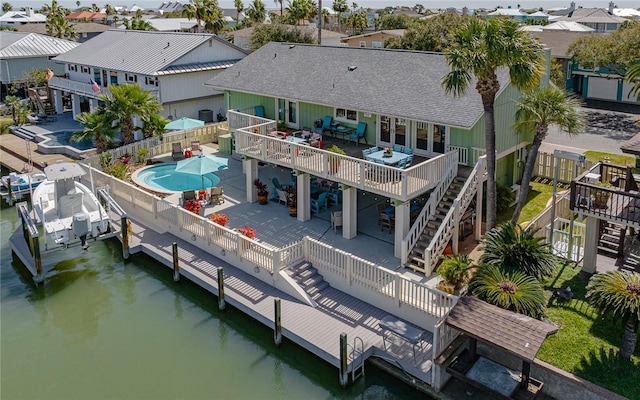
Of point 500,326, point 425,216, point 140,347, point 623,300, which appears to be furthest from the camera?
point 425,216

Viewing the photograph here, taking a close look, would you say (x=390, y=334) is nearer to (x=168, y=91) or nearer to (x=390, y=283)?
(x=390, y=283)

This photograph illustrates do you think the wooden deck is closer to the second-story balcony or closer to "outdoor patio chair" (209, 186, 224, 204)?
"outdoor patio chair" (209, 186, 224, 204)

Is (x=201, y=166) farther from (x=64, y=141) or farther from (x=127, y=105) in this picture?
(x=64, y=141)

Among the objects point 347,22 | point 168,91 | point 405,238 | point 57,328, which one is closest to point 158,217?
point 57,328

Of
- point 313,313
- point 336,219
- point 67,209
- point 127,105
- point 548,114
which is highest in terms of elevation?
point 548,114

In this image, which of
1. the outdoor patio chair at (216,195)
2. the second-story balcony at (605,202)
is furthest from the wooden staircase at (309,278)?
the second-story balcony at (605,202)

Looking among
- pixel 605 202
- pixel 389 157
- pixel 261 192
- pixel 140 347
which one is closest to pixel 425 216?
pixel 389 157
